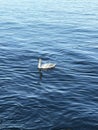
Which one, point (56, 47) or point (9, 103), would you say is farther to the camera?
point (56, 47)

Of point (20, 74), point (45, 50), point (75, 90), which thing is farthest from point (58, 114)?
point (45, 50)

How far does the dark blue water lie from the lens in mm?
20094

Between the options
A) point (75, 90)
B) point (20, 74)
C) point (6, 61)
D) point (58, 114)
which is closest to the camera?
point (58, 114)

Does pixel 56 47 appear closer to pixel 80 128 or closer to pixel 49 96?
pixel 49 96

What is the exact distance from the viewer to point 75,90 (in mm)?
24656

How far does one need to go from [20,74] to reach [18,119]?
28.8 feet

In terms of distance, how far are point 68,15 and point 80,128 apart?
137 feet

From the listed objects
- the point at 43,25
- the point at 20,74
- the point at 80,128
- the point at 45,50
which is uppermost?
the point at 43,25

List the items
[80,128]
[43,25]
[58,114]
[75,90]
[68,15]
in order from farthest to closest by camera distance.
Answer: [68,15]
[43,25]
[75,90]
[58,114]
[80,128]

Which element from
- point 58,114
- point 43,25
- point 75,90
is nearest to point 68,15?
point 43,25

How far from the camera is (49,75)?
27984 millimetres

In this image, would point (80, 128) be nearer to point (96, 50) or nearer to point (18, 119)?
point (18, 119)

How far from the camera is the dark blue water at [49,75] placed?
20.1 metres

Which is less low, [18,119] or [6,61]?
[6,61]
